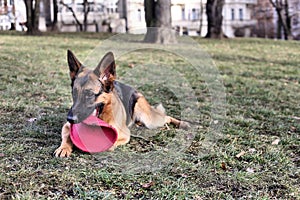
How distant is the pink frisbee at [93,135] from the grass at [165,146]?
123 mm

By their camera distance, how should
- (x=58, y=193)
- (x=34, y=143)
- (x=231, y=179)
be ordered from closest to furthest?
(x=58, y=193), (x=231, y=179), (x=34, y=143)

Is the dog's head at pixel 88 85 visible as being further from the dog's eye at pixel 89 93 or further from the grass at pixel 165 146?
the grass at pixel 165 146

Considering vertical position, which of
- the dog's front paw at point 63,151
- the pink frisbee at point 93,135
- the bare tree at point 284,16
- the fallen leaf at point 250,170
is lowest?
the fallen leaf at point 250,170

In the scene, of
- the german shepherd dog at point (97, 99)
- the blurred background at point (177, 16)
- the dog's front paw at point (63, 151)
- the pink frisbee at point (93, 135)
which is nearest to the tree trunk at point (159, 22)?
the german shepherd dog at point (97, 99)

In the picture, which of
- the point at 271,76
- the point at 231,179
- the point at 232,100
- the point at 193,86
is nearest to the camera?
the point at 231,179

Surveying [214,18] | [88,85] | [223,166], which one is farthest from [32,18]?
[223,166]

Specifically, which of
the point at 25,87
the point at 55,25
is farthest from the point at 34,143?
the point at 55,25

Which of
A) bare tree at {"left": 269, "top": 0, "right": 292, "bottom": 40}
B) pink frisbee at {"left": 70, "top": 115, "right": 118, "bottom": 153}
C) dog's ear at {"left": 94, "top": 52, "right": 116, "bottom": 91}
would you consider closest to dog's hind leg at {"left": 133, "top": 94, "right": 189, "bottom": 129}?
pink frisbee at {"left": 70, "top": 115, "right": 118, "bottom": 153}

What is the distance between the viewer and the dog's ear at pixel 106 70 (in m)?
3.38

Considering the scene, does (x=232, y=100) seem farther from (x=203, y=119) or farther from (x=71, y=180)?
(x=71, y=180)

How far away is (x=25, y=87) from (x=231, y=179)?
4109mm

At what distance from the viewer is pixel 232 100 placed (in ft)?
20.3

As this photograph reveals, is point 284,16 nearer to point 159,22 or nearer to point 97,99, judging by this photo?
point 159,22

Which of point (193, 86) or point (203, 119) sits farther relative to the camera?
point (193, 86)
